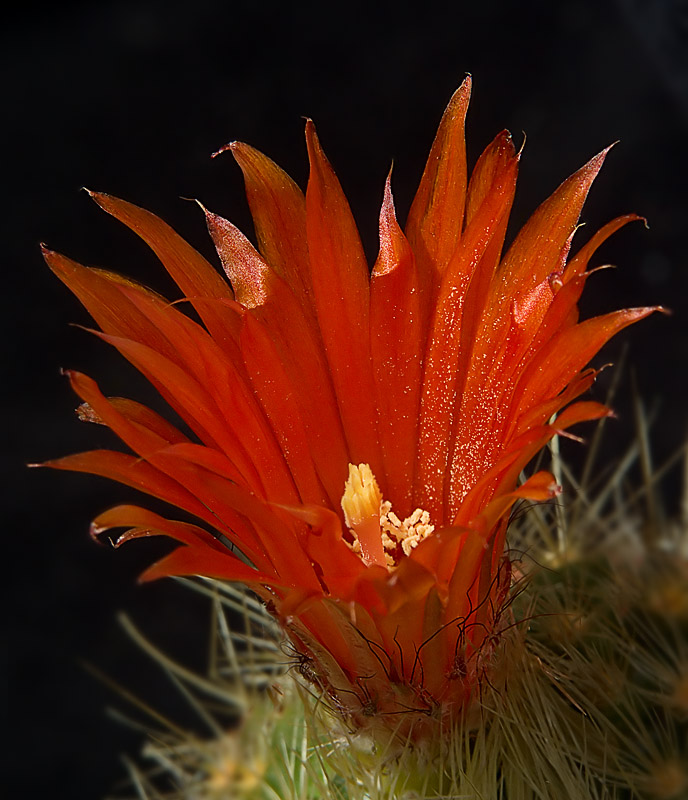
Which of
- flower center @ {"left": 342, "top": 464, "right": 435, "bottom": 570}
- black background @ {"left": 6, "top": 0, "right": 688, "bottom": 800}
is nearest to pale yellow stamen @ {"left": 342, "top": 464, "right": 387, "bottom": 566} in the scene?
flower center @ {"left": 342, "top": 464, "right": 435, "bottom": 570}

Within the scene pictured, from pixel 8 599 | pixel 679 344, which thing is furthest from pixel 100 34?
pixel 679 344

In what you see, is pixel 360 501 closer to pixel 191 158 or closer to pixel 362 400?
pixel 362 400

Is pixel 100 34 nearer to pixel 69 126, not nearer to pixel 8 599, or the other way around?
pixel 69 126

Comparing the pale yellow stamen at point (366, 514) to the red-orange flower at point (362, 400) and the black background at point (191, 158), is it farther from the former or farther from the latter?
the black background at point (191, 158)

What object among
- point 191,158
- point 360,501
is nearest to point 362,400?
point 360,501

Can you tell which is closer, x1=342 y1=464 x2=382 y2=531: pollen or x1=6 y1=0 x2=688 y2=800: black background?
x1=342 y1=464 x2=382 y2=531: pollen

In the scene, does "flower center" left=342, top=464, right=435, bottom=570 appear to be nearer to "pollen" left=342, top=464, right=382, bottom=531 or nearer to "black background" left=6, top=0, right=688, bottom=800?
"pollen" left=342, top=464, right=382, bottom=531

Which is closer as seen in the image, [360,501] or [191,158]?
[360,501]
